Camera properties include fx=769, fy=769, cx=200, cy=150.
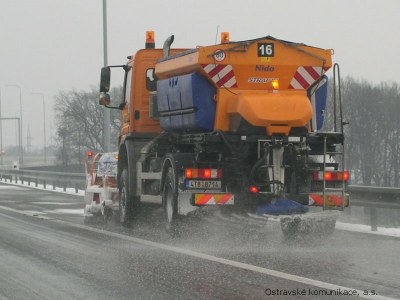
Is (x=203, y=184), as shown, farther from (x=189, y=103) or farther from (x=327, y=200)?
(x=327, y=200)

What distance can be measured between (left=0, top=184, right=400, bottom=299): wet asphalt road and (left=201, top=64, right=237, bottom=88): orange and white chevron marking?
197 cm

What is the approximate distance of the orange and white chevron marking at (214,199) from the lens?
36.5 feet

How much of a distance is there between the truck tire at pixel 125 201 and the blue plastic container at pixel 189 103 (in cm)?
199

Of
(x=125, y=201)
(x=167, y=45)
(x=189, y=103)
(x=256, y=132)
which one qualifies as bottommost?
(x=125, y=201)

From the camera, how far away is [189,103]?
37.7ft

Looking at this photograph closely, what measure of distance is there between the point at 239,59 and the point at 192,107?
1.00 m

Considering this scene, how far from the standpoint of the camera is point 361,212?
19.8m

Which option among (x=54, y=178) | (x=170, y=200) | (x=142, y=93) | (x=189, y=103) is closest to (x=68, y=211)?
(x=142, y=93)

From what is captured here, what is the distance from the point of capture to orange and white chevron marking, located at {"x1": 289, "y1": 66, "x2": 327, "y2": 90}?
450 inches

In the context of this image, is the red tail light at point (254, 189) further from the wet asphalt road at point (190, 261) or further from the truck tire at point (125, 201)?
the truck tire at point (125, 201)

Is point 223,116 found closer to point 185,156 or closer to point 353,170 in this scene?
point 185,156

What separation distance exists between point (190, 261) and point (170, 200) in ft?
10.1

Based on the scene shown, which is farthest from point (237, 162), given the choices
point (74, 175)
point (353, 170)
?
point (353, 170)

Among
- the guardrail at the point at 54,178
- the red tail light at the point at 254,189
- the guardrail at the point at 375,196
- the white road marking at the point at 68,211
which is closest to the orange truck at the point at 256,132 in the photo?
the red tail light at the point at 254,189
